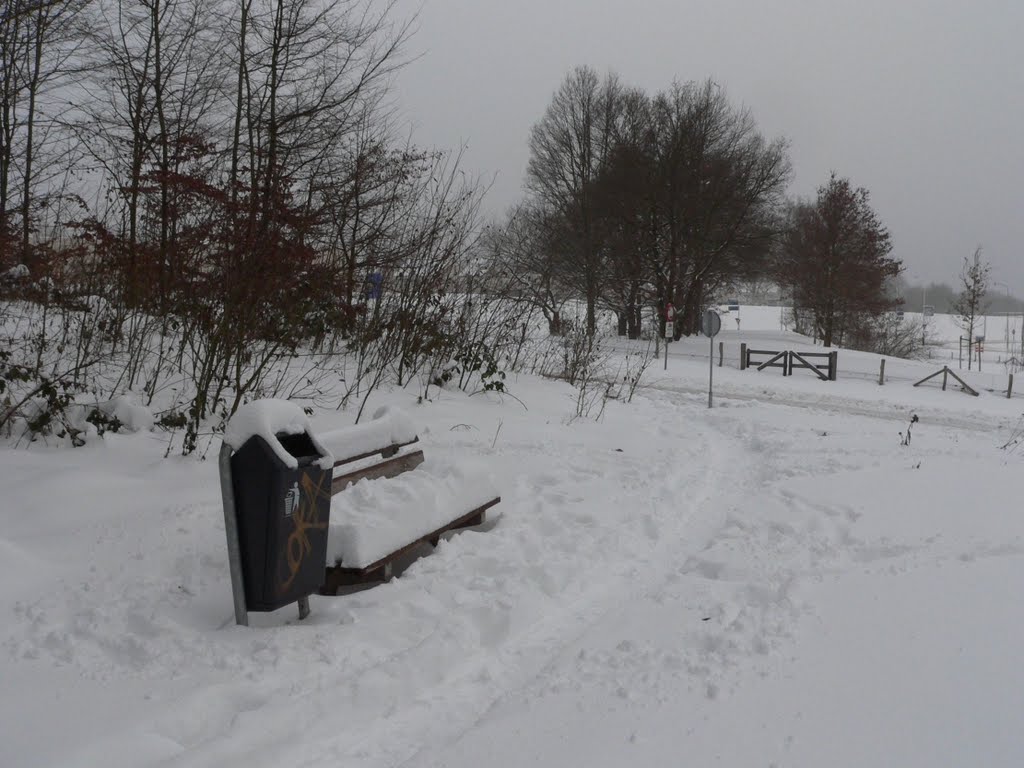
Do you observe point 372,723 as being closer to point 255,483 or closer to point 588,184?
point 255,483

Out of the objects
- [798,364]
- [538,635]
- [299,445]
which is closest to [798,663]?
[538,635]

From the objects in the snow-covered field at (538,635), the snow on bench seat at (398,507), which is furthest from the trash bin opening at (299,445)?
the snow-covered field at (538,635)

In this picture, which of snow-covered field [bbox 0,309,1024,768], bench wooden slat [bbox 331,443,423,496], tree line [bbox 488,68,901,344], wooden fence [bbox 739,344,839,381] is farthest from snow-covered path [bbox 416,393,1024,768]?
tree line [bbox 488,68,901,344]

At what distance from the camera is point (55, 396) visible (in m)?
5.21

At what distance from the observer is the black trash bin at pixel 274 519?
3520 millimetres

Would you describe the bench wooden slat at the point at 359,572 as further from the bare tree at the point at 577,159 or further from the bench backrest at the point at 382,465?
the bare tree at the point at 577,159

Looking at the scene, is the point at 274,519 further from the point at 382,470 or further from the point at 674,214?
the point at 674,214

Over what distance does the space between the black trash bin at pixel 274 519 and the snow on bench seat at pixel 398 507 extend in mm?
345

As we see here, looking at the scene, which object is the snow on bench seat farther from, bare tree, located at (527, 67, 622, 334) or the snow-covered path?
bare tree, located at (527, 67, 622, 334)

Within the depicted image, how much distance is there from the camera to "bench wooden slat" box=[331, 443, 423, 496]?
188 inches

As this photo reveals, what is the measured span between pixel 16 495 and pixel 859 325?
42.7 meters

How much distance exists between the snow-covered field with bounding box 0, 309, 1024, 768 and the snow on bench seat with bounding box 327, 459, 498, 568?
0.74 feet

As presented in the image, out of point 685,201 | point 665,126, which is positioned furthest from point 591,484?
point 665,126

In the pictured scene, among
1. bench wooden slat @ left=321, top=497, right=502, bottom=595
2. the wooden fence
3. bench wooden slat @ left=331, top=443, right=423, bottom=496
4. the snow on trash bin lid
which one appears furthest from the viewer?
the wooden fence
